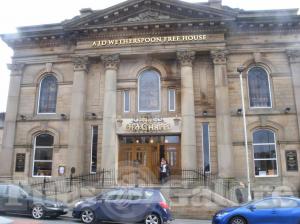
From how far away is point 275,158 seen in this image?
20438 millimetres

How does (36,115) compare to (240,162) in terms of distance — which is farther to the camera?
(36,115)

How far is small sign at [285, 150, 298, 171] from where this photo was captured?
65.8ft

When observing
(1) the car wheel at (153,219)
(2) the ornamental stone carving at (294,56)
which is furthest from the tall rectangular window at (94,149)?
(2) the ornamental stone carving at (294,56)

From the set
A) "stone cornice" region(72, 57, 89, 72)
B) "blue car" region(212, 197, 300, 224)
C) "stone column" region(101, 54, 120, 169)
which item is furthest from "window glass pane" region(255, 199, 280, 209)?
"stone cornice" region(72, 57, 89, 72)

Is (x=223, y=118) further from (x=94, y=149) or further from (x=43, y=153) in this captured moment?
(x=43, y=153)

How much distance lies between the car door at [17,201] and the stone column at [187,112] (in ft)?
32.0

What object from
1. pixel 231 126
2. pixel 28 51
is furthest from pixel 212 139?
pixel 28 51

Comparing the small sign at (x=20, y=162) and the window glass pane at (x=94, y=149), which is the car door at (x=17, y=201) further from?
the small sign at (x=20, y=162)

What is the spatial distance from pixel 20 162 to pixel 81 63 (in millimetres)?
8381

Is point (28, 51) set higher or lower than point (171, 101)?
higher

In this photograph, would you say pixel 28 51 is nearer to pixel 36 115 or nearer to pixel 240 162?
pixel 36 115

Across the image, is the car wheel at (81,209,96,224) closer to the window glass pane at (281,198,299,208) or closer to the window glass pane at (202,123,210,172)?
the window glass pane at (281,198,299,208)

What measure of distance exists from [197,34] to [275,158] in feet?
32.6

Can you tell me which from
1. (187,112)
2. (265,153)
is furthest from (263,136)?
(187,112)
